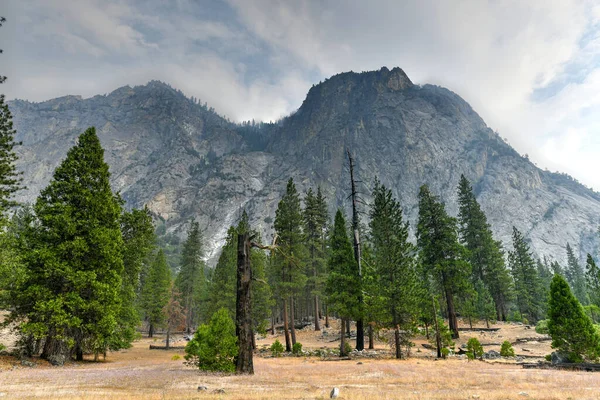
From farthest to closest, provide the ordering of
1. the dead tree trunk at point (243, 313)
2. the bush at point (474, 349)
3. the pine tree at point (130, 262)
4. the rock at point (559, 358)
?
the pine tree at point (130, 262) < the bush at point (474, 349) < the rock at point (559, 358) < the dead tree trunk at point (243, 313)

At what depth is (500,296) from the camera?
48906 mm

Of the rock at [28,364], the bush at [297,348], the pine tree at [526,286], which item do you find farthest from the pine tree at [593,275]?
the rock at [28,364]

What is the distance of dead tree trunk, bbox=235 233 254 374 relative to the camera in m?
13.4

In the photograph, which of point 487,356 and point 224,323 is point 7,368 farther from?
point 487,356

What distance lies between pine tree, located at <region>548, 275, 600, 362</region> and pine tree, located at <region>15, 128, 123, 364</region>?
2695 cm

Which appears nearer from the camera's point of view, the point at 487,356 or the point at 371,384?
the point at 371,384

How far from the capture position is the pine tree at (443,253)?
33.3 meters

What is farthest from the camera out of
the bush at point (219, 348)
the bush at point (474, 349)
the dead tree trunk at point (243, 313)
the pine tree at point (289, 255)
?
the pine tree at point (289, 255)

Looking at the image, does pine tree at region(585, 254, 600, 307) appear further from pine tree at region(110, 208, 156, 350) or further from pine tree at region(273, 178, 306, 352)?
pine tree at region(110, 208, 156, 350)

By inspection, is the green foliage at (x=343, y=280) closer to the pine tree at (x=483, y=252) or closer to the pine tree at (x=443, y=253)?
the pine tree at (x=443, y=253)

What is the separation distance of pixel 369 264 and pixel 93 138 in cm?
2525

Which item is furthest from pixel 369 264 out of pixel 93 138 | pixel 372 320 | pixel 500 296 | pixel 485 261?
pixel 500 296

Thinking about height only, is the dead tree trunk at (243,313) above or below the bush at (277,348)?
above

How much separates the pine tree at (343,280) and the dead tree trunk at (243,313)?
12520 mm
